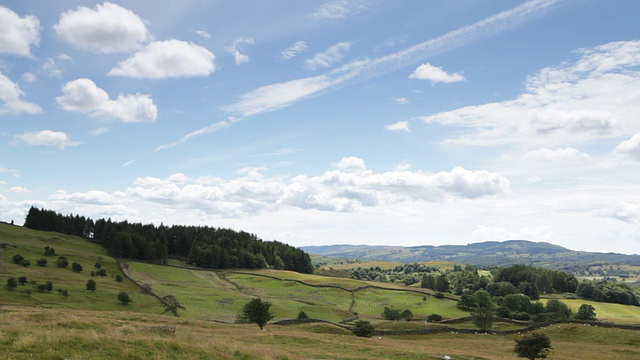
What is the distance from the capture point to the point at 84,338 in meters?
23.5

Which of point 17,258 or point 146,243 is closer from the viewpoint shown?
point 17,258

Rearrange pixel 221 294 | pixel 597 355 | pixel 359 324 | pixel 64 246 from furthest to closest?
pixel 64 246 → pixel 221 294 → pixel 359 324 → pixel 597 355

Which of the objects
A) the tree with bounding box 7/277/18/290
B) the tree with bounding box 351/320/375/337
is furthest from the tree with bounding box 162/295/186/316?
the tree with bounding box 351/320/375/337

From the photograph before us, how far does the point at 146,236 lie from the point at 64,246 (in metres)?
30.6

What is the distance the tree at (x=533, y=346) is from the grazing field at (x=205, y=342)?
403 centimetres

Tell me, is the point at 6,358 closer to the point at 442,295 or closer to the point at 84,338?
the point at 84,338

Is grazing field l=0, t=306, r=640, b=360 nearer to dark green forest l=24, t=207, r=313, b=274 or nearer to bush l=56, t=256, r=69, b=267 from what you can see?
bush l=56, t=256, r=69, b=267

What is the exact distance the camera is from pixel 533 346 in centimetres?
4534

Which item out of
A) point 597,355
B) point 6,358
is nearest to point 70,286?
point 6,358

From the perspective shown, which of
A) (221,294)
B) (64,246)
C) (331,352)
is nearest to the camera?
(331,352)

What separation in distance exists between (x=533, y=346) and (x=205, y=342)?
3640 cm

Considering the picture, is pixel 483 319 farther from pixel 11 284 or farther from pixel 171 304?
pixel 11 284

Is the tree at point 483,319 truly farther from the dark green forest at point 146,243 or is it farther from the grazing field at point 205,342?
the dark green forest at point 146,243

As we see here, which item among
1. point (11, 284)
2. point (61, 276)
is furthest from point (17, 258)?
point (11, 284)
